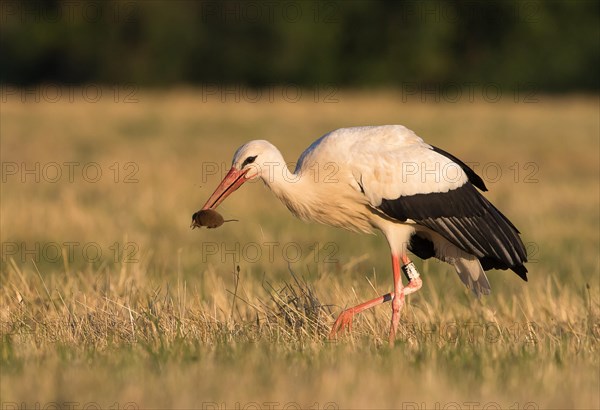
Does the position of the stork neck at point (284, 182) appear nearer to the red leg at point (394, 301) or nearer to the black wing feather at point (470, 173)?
the red leg at point (394, 301)

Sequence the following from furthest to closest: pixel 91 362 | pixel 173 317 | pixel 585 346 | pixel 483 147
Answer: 1. pixel 483 147
2. pixel 173 317
3. pixel 585 346
4. pixel 91 362

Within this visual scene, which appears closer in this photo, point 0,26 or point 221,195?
point 221,195

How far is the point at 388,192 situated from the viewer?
20.5 feet

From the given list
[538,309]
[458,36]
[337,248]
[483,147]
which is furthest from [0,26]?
[538,309]

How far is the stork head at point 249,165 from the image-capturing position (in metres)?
6.08

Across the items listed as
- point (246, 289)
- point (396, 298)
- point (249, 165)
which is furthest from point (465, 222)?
point (246, 289)

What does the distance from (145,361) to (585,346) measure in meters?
2.14

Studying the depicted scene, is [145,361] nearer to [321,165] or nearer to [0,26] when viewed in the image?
[321,165]

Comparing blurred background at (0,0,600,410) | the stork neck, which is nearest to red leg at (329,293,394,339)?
blurred background at (0,0,600,410)

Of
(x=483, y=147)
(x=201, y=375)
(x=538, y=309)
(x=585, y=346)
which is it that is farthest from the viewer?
(x=483, y=147)

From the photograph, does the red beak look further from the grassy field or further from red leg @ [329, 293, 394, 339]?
red leg @ [329, 293, 394, 339]

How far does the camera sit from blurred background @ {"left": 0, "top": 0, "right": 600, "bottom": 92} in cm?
3884

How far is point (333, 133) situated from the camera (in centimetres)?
628

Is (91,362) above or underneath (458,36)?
underneath
